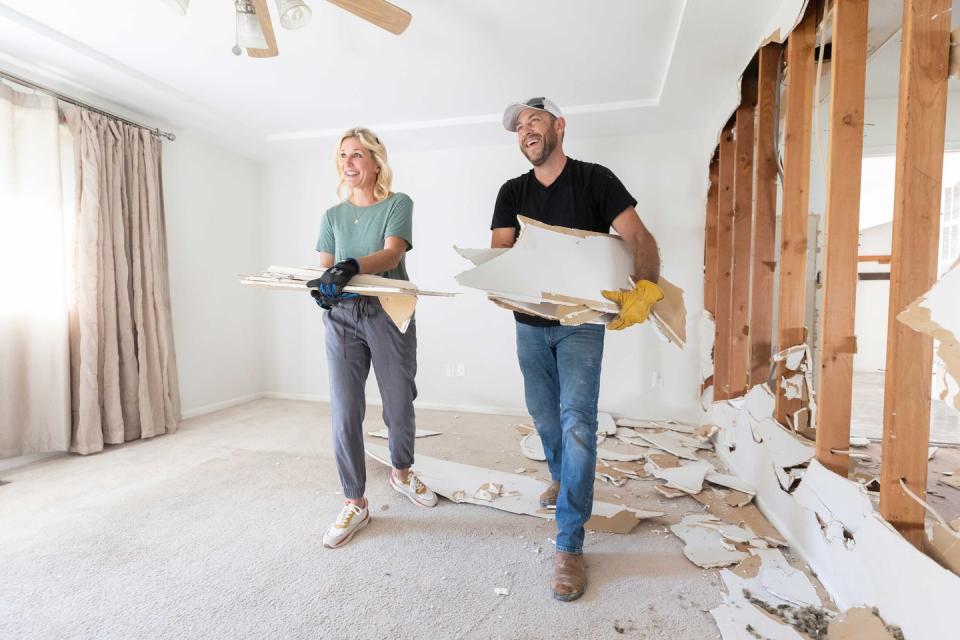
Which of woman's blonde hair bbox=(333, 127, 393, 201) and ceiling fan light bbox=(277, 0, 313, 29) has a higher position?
ceiling fan light bbox=(277, 0, 313, 29)

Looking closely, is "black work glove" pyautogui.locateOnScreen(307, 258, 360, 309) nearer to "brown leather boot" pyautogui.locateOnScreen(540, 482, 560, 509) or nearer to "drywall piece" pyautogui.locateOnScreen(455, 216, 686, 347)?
"drywall piece" pyautogui.locateOnScreen(455, 216, 686, 347)

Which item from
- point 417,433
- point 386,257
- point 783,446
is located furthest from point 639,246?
point 417,433

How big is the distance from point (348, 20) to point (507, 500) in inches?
90.0

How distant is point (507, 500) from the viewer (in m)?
1.95

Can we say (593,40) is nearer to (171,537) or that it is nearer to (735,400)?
(735,400)

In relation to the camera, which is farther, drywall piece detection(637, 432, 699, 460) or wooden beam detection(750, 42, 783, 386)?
drywall piece detection(637, 432, 699, 460)

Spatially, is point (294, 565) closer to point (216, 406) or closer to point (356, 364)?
point (356, 364)

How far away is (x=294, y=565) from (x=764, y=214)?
7.83 ft

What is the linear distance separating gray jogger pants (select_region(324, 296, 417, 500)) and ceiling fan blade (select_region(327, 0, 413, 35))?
1.02 metres

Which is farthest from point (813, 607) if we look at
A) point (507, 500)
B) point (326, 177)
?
point (326, 177)

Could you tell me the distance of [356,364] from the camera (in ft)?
5.49

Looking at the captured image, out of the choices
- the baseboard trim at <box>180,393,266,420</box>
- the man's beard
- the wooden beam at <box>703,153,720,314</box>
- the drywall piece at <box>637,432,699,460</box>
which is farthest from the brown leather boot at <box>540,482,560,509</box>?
the baseboard trim at <box>180,393,266,420</box>

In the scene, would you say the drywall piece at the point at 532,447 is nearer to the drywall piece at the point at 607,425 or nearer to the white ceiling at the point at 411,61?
the drywall piece at the point at 607,425

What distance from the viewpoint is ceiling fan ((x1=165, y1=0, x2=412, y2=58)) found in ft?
4.90
